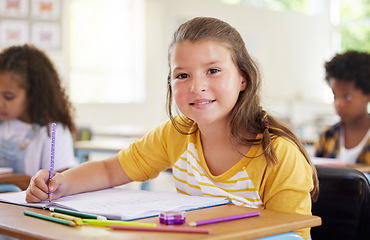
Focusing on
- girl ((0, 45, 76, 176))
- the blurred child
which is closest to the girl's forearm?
girl ((0, 45, 76, 176))

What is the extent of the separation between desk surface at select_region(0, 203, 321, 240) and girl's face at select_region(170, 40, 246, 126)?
0.34 m

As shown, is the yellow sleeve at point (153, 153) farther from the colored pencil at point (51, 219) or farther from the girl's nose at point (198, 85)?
the colored pencil at point (51, 219)

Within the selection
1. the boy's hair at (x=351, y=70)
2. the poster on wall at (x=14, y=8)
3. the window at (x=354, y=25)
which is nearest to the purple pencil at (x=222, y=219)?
the boy's hair at (x=351, y=70)

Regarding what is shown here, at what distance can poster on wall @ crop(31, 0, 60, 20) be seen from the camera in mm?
6309

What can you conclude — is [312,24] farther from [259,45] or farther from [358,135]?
[358,135]

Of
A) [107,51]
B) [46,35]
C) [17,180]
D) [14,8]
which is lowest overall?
[17,180]

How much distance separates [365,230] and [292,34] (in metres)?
8.11

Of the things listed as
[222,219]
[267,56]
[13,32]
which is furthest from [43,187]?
[267,56]

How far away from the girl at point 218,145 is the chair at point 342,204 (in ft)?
0.23

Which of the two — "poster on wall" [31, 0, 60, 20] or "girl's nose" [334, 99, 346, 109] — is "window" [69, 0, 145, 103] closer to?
"poster on wall" [31, 0, 60, 20]

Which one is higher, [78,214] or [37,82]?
[37,82]

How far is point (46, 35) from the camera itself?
21.0ft

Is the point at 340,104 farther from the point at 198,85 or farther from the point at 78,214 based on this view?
the point at 78,214

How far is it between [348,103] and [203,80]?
1.55 metres
